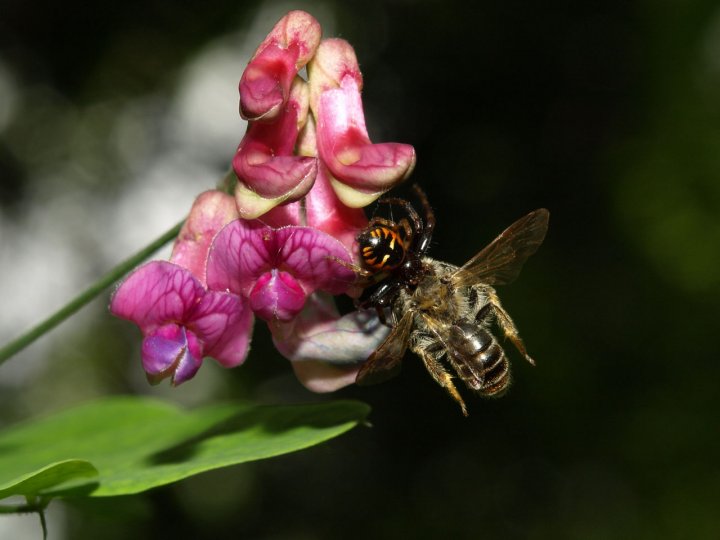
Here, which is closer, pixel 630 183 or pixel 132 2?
pixel 630 183

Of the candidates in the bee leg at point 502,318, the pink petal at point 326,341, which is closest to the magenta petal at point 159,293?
the pink petal at point 326,341

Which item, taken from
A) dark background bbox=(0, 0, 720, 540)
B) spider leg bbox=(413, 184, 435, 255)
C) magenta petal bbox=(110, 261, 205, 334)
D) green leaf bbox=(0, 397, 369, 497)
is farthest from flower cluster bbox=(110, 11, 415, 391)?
dark background bbox=(0, 0, 720, 540)

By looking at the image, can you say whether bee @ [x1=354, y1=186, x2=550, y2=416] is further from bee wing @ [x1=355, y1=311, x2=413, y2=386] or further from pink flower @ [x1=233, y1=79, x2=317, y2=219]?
pink flower @ [x1=233, y1=79, x2=317, y2=219]

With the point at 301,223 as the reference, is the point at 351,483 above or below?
below

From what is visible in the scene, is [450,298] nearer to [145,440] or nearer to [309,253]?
[309,253]

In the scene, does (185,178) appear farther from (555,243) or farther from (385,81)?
(555,243)

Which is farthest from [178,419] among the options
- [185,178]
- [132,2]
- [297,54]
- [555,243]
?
[185,178]

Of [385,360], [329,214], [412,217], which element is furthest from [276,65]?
[385,360]
